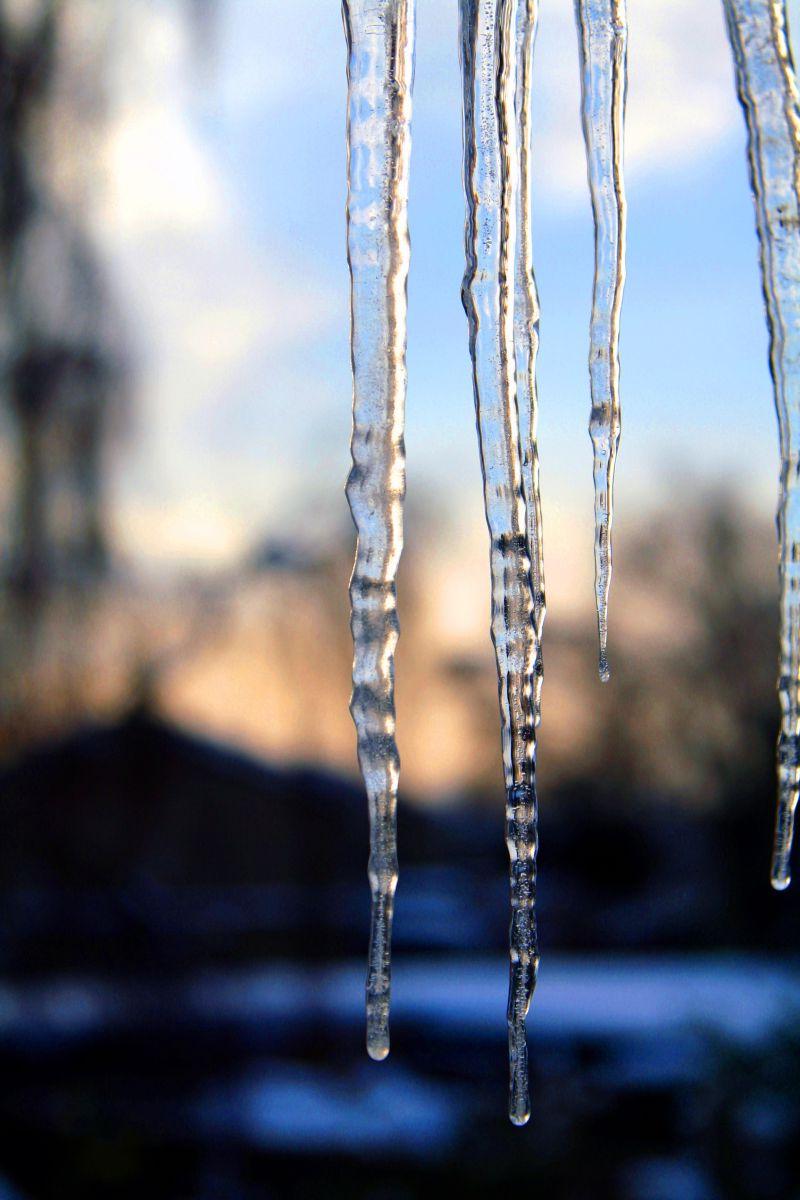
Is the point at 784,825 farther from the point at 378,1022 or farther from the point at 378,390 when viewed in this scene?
the point at 378,390

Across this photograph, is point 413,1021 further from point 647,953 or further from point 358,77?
point 358,77

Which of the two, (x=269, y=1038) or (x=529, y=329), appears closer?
(x=529, y=329)

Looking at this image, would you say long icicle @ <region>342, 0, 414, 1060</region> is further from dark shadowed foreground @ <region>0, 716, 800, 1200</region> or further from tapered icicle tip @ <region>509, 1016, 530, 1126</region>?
dark shadowed foreground @ <region>0, 716, 800, 1200</region>

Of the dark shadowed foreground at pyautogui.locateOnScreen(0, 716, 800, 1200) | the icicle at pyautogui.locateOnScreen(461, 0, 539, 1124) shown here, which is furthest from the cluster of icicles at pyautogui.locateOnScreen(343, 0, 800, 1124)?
the dark shadowed foreground at pyautogui.locateOnScreen(0, 716, 800, 1200)

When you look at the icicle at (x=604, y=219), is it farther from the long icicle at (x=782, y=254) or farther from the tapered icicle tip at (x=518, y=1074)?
the tapered icicle tip at (x=518, y=1074)

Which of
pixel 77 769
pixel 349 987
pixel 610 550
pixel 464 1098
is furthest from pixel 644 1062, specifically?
pixel 610 550

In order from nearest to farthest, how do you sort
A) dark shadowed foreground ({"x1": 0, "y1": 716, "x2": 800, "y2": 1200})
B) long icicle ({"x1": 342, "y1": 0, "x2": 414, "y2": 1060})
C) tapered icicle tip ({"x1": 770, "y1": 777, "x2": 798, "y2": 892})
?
long icicle ({"x1": 342, "y1": 0, "x2": 414, "y2": 1060})
tapered icicle tip ({"x1": 770, "y1": 777, "x2": 798, "y2": 892})
dark shadowed foreground ({"x1": 0, "y1": 716, "x2": 800, "y2": 1200})

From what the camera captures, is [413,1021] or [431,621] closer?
[431,621]

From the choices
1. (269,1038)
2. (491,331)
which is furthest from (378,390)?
(269,1038)
